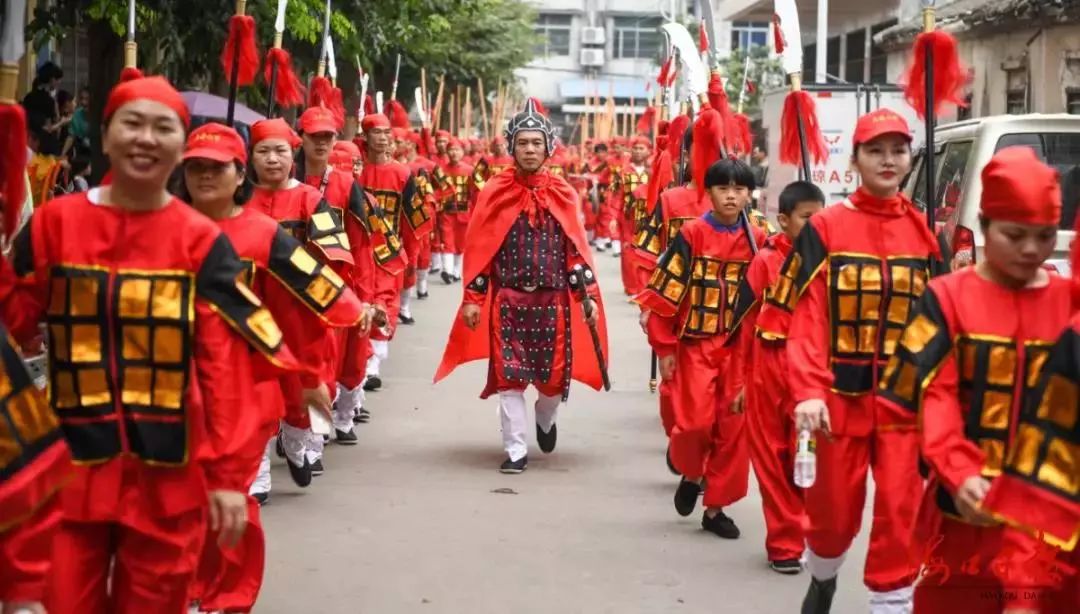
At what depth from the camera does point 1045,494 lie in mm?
4281

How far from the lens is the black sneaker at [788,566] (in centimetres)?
775

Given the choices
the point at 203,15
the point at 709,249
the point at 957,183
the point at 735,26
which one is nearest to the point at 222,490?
the point at 709,249

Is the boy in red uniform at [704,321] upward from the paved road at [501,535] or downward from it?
upward

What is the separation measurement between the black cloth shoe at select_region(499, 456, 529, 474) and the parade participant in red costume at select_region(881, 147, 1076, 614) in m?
5.38

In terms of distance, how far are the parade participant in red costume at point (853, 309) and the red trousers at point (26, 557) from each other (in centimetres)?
269

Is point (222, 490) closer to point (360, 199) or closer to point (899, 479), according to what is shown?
point (899, 479)

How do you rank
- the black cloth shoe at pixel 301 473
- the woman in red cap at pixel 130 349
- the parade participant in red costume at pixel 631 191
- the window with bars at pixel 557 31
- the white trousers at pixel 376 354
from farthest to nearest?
the window with bars at pixel 557 31
the parade participant in red costume at pixel 631 191
the white trousers at pixel 376 354
the black cloth shoe at pixel 301 473
the woman in red cap at pixel 130 349

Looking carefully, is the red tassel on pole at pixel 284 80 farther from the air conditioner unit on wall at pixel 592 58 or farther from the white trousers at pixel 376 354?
the air conditioner unit on wall at pixel 592 58

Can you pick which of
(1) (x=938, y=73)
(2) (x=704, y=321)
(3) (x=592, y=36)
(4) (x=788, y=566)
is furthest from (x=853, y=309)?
(3) (x=592, y=36)

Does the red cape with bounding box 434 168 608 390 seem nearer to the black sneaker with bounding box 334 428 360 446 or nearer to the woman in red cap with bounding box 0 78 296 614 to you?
the black sneaker with bounding box 334 428 360 446

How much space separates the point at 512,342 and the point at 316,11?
7066 mm

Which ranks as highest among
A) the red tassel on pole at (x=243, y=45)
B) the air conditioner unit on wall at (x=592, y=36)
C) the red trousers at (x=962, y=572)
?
the air conditioner unit on wall at (x=592, y=36)

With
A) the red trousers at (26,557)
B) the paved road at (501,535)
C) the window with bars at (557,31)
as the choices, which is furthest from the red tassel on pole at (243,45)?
the window with bars at (557,31)

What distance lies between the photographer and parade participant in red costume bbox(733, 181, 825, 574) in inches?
293
